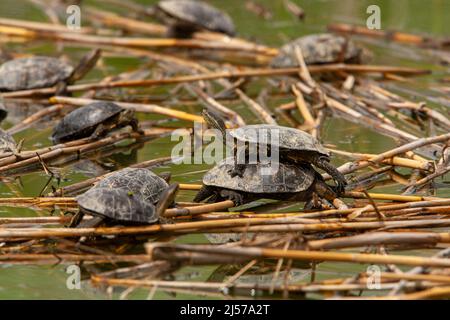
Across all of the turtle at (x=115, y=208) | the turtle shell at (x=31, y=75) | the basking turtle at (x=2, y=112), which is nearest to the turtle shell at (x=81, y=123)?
the basking turtle at (x=2, y=112)

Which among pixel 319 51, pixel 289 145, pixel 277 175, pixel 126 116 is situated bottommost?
pixel 277 175

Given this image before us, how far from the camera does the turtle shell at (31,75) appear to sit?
7.34 meters

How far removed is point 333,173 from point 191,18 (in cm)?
575

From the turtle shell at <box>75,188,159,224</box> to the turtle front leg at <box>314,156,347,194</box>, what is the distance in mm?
1034

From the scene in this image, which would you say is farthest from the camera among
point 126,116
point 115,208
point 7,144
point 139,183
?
point 126,116

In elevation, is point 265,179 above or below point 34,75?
below

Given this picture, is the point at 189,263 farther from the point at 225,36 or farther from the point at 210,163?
the point at 225,36

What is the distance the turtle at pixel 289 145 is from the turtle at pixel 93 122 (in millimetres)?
1569

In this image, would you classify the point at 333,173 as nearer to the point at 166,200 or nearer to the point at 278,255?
the point at 166,200

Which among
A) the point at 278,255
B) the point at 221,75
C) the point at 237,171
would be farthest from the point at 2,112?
the point at 278,255

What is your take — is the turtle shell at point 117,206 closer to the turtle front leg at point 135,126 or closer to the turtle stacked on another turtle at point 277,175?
the turtle stacked on another turtle at point 277,175

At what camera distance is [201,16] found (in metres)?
9.81

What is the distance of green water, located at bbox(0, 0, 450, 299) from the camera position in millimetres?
3559
